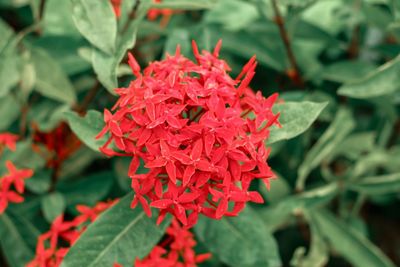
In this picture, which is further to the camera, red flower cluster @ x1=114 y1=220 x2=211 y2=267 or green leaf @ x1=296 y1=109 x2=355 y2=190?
green leaf @ x1=296 y1=109 x2=355 y2=190

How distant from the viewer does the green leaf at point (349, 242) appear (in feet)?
5.61

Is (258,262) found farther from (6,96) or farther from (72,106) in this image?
(6,96)

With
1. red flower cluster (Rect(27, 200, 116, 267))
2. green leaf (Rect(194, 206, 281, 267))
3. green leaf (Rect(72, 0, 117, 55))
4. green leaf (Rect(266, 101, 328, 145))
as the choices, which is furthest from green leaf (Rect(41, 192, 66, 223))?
green leaf (Rect(266, 101, 328, 145))

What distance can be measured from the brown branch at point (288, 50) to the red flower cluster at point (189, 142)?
0.55 m

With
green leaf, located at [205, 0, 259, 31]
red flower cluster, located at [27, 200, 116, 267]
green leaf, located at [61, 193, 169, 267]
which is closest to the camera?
green leaf, located at [61, 193, 169, 267]

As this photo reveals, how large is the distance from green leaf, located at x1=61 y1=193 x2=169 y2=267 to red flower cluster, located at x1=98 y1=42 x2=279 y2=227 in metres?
0.16

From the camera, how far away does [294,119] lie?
1.26 metres

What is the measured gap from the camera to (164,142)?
107 cm

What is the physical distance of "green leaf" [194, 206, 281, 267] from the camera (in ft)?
4.66

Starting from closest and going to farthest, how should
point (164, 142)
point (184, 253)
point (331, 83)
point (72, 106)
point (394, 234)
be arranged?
point (164, 142) < point (184, 253) < point (72, 106) < point (331, 83) < point (394, 234)

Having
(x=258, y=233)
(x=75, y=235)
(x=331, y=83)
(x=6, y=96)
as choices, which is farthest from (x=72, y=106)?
(x=331, y=83)

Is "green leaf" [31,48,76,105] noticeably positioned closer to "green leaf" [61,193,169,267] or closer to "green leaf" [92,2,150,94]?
"green leaf" [92,2,150,94]

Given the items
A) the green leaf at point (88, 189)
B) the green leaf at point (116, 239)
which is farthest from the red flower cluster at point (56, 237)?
the green leaf at point (88, 189)

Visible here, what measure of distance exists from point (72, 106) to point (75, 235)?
0.57 m
